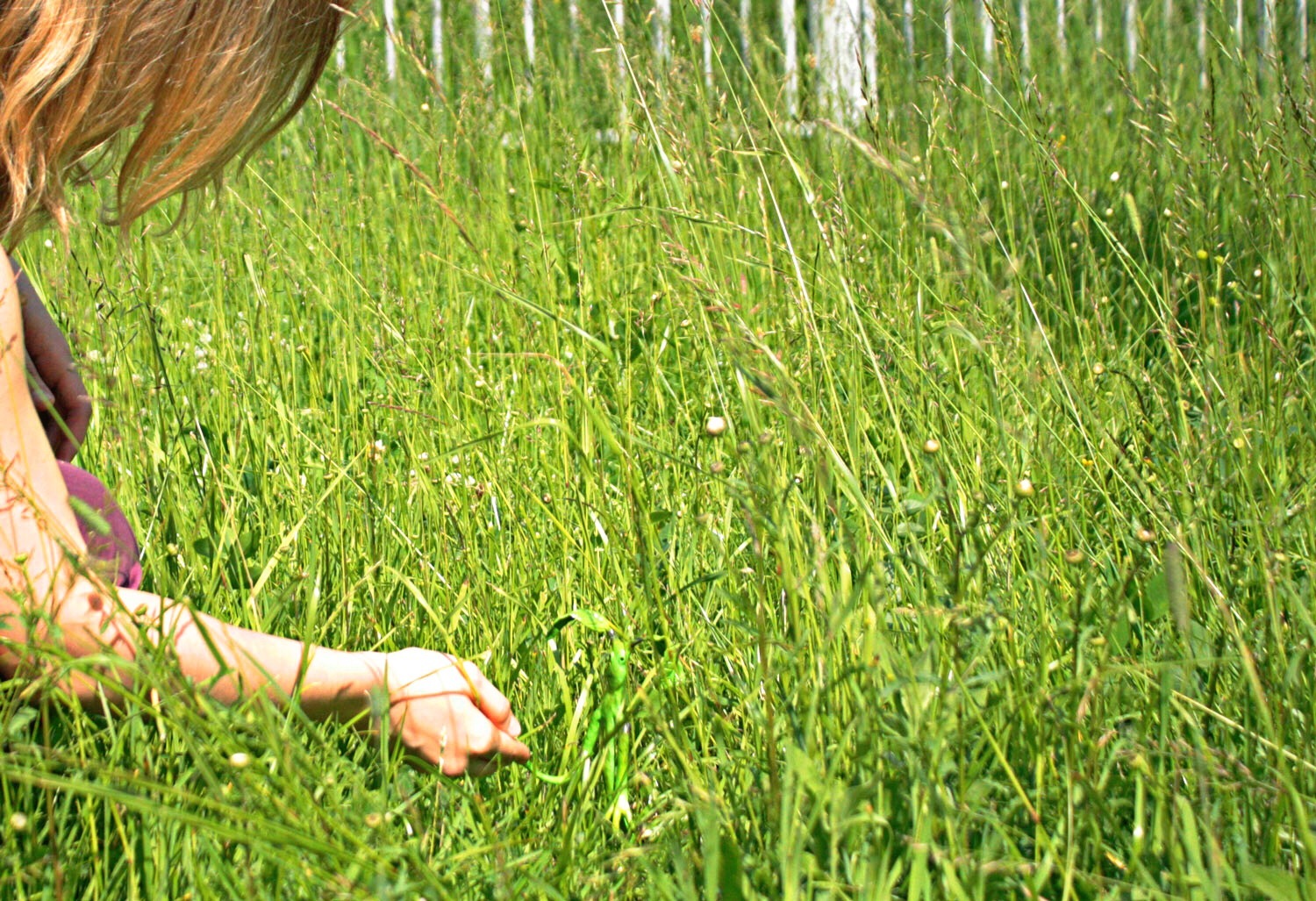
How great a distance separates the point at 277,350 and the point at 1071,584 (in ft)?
4.21

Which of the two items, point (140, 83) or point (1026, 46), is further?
point (1026, 46)

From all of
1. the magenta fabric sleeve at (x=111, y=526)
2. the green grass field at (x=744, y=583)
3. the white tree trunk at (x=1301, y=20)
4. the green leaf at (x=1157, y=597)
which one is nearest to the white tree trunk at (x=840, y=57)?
the white tree trunk at (x=1301, y=20)

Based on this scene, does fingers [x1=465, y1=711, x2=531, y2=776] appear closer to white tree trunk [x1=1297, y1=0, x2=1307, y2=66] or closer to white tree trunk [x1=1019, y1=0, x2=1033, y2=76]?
white tree trunk [x1=1019, y1=0, x2=1033, y2=76]

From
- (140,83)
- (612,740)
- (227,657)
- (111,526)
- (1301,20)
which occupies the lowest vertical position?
(612,740)

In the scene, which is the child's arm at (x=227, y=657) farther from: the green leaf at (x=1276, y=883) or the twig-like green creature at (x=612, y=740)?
the green leaf at (x=1276, y=883)

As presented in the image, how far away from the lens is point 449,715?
3.96 ft

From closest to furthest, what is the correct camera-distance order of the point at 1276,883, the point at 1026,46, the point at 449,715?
the point at 1276,883 < the point at 449,715 < the point at 1026,46

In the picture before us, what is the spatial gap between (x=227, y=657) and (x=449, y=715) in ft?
0.75

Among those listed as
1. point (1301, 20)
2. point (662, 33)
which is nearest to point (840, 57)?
point (662, 33)

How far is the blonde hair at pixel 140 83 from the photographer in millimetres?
1406

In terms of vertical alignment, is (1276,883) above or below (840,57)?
below

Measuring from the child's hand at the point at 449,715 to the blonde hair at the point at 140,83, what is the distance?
0.66 meters

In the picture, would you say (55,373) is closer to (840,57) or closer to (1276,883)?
(1276,883)

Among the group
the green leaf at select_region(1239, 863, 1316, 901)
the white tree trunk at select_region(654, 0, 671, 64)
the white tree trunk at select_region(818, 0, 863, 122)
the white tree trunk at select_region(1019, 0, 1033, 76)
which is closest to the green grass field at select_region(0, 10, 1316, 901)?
the green leaf at select_region(1239, 863, 1316, 901)
